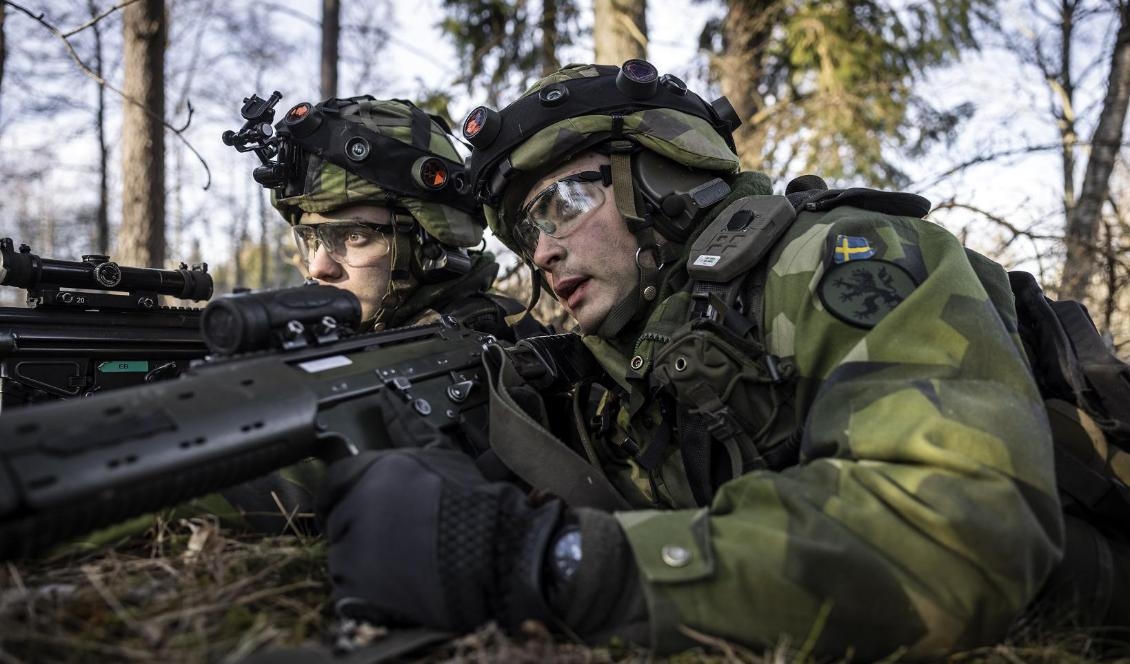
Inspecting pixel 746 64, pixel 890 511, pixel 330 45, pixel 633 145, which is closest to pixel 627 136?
pixel 633 145

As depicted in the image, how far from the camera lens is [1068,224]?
6.88 metres

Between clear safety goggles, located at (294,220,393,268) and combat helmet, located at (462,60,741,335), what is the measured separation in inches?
50.0

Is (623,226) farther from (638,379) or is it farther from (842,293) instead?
(842,293)

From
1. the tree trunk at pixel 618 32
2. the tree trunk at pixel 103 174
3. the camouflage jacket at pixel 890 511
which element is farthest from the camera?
the tree trunk at pixel 103 174

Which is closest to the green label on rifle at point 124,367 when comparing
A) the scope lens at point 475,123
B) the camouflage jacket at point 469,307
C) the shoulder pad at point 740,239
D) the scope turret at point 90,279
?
the scope turret at point 90,279

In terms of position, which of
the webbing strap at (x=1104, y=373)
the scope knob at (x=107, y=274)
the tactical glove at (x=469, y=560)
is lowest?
the tactical glove at (x=469, y=560)

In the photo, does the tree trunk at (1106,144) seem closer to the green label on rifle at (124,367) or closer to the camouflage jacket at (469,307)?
the camouflage jacket at (469,307)

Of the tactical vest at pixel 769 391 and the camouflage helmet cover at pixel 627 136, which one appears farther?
the camouflage helmet cover at pixel 627 136

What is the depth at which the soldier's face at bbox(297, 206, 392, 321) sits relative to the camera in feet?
14.1

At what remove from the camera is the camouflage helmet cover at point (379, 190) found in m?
4.23

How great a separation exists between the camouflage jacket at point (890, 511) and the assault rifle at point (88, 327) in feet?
10.1

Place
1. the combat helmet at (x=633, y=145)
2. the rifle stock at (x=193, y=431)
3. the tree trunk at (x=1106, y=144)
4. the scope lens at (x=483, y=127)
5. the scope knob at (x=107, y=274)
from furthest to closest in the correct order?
the tree trunk at (x=1106, y=144), the scope knob at (x=107, y=274), the scope lens at (x=483, y=127), the combat helmet at (x=633, y=145), the rifle stock at (x=193, y=431)

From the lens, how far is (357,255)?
4332mm

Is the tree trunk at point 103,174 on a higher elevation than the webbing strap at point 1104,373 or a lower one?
higher
